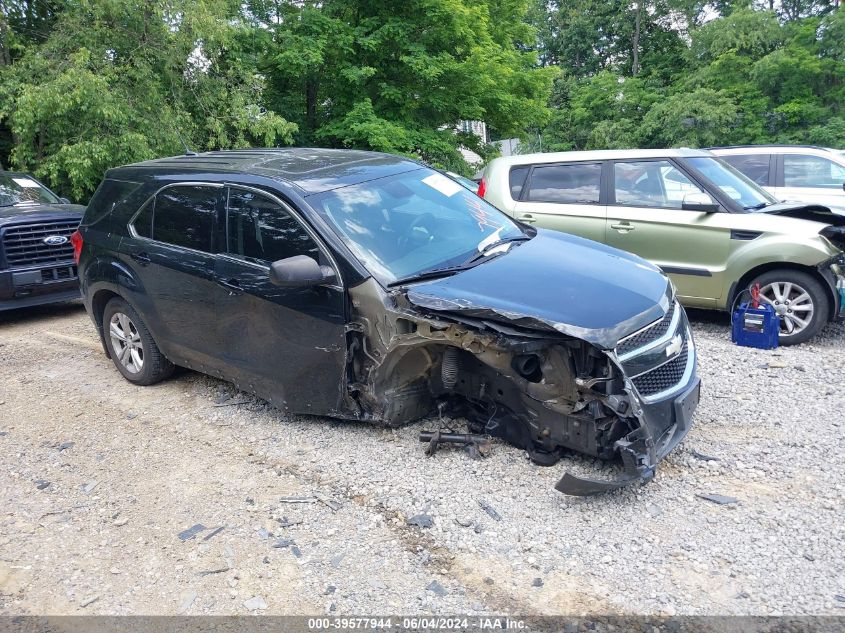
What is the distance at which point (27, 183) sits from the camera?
9266 millimetres

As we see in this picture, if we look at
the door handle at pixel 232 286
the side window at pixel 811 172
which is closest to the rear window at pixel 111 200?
the door handle at pixel 232 286

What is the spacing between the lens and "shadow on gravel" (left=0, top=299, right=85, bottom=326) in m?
8.52

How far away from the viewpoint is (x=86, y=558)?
3438 millimetres

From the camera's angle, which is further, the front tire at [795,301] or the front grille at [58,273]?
the front grille at [58,273]

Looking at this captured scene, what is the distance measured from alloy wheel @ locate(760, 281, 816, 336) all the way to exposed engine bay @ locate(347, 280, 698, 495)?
2.82m

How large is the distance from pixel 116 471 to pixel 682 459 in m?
3.52

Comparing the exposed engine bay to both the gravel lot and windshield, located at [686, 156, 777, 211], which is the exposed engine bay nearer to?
the gravel lot

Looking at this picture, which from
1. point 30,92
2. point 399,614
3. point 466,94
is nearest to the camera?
point 399,614

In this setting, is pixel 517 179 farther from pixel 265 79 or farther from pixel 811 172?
pixel 265 79

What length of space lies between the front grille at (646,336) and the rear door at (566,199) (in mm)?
3251

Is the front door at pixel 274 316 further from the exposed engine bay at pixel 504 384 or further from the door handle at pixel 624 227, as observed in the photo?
the door handle at pixel 624 227

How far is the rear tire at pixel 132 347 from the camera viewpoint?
553 cm

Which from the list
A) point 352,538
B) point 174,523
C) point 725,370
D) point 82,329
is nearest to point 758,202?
point 725,370

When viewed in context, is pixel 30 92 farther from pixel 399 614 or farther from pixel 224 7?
pixel 399 614
